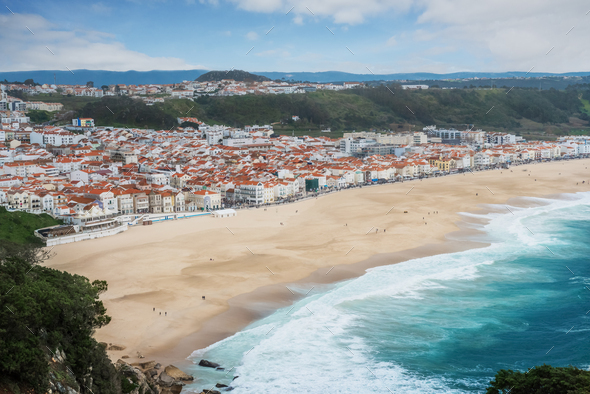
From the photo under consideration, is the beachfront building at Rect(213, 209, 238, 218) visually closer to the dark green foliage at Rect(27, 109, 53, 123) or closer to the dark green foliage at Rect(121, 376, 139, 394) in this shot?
the dark green foliage at Rect(121, 376, 139, 394)

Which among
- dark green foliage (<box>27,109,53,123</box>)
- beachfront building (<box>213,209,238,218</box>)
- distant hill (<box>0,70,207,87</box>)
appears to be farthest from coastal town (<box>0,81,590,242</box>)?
distant hill (<box>0,70,207,87</box>)

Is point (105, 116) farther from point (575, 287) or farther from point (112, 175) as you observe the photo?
point (575, 287)

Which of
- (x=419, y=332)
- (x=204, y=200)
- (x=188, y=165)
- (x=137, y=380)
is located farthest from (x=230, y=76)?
(x=137, y=380)

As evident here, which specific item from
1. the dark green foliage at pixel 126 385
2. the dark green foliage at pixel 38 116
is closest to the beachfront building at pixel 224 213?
the dark green foliage at pixel 126 385

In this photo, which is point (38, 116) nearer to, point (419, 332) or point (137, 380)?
point (137, 380)

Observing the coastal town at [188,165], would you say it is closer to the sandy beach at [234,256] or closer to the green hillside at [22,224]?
the green hillside at [22,224]

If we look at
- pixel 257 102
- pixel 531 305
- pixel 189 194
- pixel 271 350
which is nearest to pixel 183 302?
pixel 271 350
